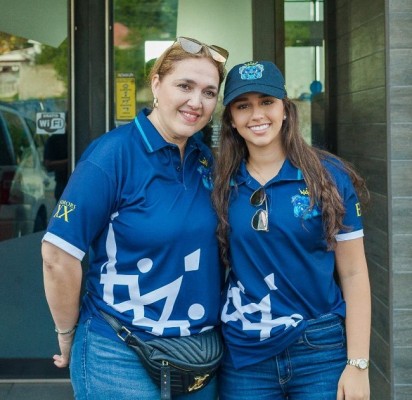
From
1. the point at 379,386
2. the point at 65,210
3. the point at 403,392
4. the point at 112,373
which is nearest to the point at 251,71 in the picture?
the point at 65,210

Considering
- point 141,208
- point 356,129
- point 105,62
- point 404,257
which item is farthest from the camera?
point 105,62

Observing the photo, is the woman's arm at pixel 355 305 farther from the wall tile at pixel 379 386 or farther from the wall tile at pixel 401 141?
the wall tile at pixel 379 386

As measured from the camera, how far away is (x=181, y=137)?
8.60 feet

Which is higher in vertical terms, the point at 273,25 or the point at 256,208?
the point at 273,25

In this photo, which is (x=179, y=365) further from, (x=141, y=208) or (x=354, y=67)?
(x=354, y=67)

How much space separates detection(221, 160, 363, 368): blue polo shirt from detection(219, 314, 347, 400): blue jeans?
35mm

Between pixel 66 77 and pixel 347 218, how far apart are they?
286 centimetres

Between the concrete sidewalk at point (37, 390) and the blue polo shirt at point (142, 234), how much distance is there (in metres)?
2.53

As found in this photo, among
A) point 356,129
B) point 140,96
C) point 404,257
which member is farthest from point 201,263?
point 140,96

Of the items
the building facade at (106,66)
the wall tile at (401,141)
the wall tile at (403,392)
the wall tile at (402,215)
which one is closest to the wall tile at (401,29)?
the wall tile at (401,141)

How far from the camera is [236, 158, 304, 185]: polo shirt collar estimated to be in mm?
2600

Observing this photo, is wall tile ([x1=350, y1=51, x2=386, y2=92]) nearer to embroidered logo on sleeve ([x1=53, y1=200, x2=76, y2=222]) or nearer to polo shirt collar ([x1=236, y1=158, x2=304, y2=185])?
polo shirt collar ([x1=236, y1=158, x2=304, y2=185])

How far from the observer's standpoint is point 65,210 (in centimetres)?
244

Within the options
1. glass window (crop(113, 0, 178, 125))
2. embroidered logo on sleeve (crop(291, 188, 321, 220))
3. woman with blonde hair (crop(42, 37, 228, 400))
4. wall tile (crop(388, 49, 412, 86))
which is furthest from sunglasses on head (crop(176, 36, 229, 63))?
glass window (crop(113, 0, 178, 125))
